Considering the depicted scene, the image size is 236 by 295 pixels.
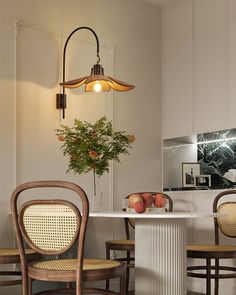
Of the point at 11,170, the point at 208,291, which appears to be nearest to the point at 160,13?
the point at 11,170

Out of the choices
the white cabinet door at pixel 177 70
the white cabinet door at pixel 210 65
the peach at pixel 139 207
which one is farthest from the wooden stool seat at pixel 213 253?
the white cabinet door at pixel 177 70

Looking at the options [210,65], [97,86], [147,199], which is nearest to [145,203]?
[147,199]

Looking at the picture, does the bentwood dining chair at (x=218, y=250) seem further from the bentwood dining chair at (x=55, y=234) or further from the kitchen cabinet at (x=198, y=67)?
the bentwood dining chair at (x=55, y=234)

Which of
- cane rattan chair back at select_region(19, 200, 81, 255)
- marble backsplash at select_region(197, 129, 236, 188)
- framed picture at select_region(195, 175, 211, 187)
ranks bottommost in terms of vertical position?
cane rattan chair back at select_region(19, 200, 81, 255)

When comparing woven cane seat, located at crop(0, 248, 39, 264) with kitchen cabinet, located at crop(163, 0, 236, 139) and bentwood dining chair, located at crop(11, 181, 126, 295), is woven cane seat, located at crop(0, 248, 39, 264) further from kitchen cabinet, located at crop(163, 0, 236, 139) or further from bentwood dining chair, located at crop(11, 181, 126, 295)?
kitchen cabinet, located at crop(163, 0, 236, 139)

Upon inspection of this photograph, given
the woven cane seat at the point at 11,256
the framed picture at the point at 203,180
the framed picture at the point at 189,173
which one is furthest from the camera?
the framed picture at the point at 189,173

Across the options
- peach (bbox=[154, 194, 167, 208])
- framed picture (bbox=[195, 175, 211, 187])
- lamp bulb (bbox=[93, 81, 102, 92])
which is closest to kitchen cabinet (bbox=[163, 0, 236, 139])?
framed picture (bbox=[195, 175, 211, 187])

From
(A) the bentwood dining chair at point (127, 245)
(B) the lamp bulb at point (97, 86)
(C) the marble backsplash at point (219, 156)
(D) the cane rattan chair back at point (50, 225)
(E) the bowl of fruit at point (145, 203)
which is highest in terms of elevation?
(B) the lamp bulb at point (97, 86)

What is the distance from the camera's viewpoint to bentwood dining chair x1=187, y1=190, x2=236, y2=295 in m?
3.84

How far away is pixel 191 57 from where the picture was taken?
523 cm

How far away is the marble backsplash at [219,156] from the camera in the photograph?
4.93 metres

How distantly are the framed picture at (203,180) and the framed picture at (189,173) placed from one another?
4 centimetres

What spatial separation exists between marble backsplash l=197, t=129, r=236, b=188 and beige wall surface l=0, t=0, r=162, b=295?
0.45 meters

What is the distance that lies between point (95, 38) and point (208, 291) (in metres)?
2.41
